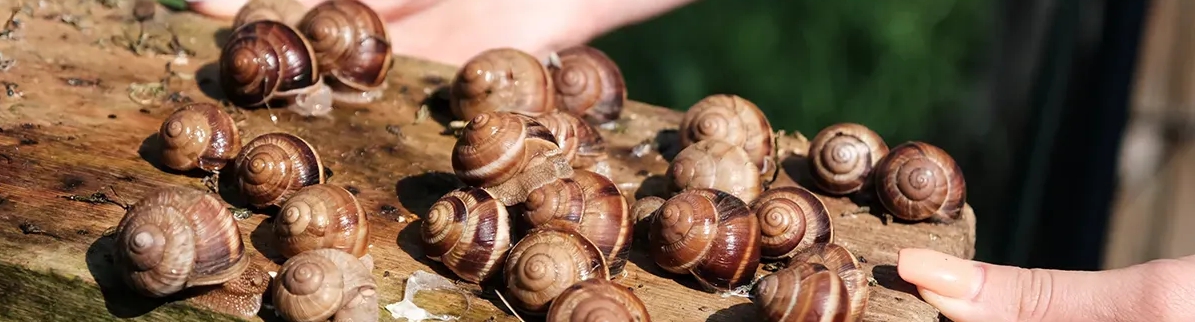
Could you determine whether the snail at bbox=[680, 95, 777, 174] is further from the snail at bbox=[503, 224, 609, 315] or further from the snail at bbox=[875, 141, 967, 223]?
the snail at bbox=[503, 224, 609, 315]

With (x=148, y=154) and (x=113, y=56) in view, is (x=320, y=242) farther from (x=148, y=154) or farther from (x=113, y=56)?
(x=113, y=56)

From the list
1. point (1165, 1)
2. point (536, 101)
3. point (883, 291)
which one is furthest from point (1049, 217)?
point (536, 101)

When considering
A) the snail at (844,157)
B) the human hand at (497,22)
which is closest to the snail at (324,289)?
the snail at (844,157)

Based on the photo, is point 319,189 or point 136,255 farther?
point 319,189

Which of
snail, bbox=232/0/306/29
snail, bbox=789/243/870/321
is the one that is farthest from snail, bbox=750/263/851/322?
snail, bbox=232/0/306/29

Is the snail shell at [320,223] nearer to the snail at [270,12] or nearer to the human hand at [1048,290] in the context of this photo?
the snail at [270,12]
